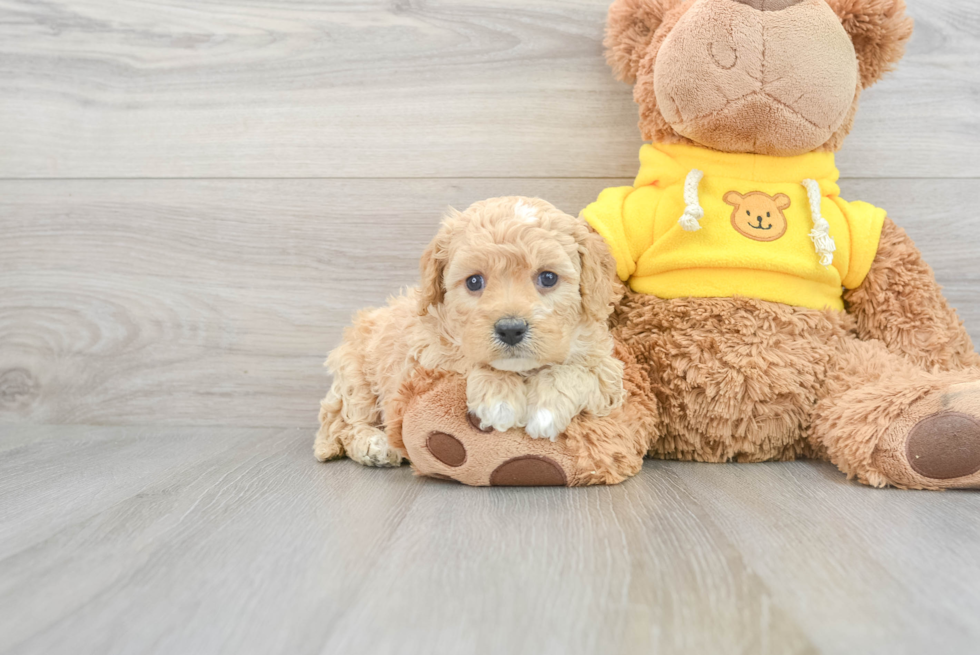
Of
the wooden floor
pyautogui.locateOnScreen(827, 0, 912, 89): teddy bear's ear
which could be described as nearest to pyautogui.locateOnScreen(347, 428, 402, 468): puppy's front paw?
the wooden floor

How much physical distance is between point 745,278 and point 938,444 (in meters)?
0.31

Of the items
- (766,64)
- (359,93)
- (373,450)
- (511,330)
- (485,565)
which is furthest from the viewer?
(359,93)

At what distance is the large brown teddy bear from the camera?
2.89 feet

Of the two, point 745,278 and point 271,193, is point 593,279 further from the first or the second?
point 271,193

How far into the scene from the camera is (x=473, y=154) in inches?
49.1

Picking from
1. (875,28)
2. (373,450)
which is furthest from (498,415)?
(875,28)

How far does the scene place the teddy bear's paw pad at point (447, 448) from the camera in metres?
0.86

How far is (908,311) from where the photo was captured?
1.00m

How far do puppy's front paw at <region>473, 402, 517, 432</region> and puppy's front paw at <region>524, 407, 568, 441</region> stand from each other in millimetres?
21

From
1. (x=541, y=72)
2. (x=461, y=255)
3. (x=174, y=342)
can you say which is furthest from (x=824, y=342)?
(x=174, y=342)

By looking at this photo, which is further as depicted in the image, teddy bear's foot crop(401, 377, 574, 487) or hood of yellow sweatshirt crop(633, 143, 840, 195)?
hood of yellow sweatshirt crop(633, 143, 840, 195)

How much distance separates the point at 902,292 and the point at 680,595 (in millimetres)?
670

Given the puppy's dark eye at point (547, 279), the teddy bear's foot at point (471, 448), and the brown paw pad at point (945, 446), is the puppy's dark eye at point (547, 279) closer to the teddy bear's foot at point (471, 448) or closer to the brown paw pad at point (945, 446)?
the teddy bear's foot at point (471, 448)

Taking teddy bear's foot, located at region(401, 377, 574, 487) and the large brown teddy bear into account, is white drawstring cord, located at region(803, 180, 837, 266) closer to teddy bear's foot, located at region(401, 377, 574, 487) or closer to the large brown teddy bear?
the large brown teddy bear
